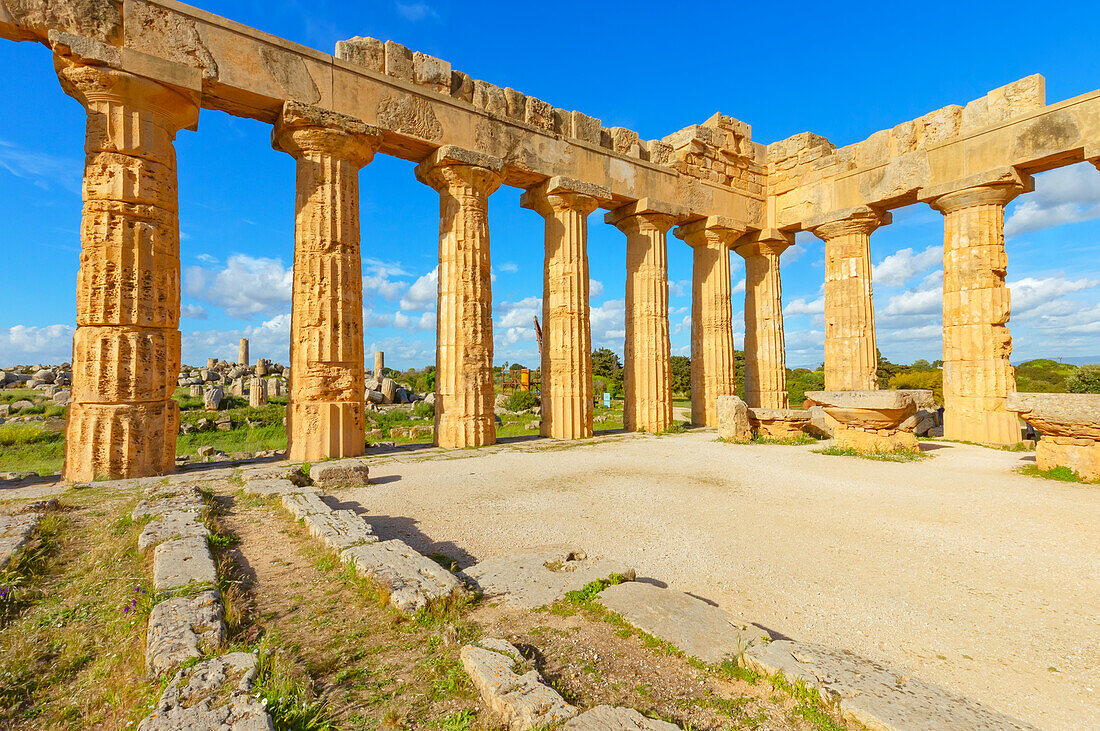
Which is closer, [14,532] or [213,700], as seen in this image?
[213,700]

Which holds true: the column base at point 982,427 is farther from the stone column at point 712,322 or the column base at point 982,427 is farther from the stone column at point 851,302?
the stone column at point 712,322

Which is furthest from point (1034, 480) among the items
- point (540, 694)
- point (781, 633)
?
point (540, 694)

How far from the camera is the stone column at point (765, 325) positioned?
15.8 m

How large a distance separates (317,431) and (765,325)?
12.8m

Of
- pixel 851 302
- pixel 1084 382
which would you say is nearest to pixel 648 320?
pixel 851 302

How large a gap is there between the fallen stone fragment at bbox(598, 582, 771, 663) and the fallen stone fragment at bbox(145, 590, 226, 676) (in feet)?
6.57

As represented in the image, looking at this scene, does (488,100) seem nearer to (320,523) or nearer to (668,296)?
(668,296)

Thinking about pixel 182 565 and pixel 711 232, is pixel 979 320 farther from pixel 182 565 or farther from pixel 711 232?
pixel 182 565

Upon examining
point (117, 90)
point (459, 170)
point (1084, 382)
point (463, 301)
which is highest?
point (459, 170)

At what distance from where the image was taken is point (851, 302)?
1441 centimetres

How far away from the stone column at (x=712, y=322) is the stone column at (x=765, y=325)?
1173 millimetres

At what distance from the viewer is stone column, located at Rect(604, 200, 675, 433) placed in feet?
44.8

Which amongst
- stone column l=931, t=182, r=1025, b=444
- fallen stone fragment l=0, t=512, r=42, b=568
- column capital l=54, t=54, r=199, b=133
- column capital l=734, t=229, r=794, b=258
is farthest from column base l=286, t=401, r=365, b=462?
stone column l=931, t=182, r=1025, b=444

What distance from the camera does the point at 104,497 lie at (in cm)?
581
